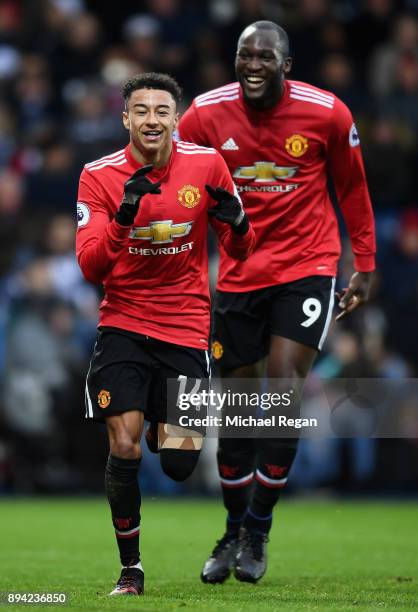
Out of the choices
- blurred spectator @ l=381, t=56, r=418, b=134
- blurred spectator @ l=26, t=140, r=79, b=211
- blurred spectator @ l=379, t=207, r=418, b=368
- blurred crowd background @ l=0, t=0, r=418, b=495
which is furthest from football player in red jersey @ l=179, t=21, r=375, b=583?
blurred spectator @ l=381, t=56, r=418, b=134

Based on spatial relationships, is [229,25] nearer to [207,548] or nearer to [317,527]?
[317,527]

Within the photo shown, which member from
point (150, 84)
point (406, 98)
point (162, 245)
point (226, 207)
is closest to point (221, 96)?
point (150, 84)

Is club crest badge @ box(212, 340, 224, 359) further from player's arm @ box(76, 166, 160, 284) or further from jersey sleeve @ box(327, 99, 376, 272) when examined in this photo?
player's arm @ box(76, 166, 160, 284)

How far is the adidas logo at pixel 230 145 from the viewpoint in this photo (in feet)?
23.0

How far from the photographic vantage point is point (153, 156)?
6.26m

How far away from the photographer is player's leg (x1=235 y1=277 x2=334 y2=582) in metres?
6.89

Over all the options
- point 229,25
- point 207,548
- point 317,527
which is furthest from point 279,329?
point 229,25

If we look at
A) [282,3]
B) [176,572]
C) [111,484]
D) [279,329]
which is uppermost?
[282,3]

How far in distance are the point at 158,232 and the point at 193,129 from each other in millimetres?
1096

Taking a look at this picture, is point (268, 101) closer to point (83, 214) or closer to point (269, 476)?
point (83, 214)

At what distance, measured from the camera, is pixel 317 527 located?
10227 millimetres

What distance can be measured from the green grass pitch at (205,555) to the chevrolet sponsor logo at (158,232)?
157 centimetres

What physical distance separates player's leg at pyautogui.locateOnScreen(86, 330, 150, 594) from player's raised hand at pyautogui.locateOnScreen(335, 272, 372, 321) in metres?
1.38

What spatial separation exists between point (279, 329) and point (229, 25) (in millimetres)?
8543
